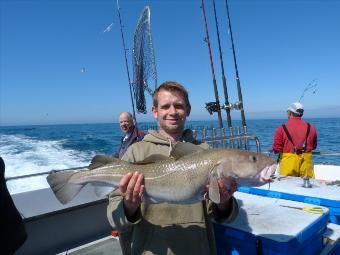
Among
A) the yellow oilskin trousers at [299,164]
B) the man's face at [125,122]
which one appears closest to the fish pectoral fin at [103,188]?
A: the man's face at [125,122]

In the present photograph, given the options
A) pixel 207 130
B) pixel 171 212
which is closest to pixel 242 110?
pixel 207 130

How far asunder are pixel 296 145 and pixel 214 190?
5410 millimetres

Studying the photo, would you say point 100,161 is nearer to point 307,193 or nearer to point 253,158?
point 253,158

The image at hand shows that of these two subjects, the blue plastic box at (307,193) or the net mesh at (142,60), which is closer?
the blue plastic box at (307,193)

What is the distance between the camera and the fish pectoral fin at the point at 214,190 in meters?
2.19

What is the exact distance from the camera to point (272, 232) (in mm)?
2658

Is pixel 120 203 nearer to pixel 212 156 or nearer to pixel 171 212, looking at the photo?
pixel 171 212

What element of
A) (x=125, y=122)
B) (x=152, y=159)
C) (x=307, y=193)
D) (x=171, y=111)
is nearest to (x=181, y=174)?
(x=152, y=159)

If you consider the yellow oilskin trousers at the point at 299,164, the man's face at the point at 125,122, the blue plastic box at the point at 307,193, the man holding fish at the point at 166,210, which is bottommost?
the yellow oilskin trousers at the point at 299,164

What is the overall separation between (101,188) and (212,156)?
2.99ft

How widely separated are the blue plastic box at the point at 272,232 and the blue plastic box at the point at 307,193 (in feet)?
1.12

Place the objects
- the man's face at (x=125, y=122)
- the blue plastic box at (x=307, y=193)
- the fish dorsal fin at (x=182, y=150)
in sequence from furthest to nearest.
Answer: the man's face at (x=125, y=122) < the blue plastic box at (x=307, y=193) < the fish dorsal fin at (x=182, y=150)

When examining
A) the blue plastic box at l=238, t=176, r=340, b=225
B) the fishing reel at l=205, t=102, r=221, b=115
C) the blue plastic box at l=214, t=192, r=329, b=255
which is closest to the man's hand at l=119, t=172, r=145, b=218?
the blue plastic box at l=214, t=192, r=329, b=255

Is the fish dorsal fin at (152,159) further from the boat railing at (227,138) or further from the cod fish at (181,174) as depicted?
the boat railing at (227,138)
